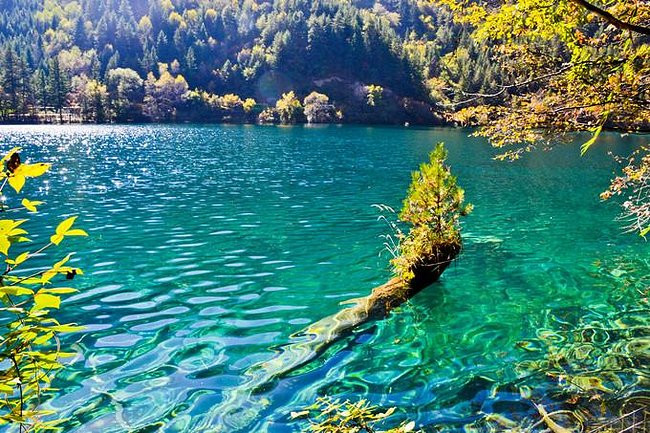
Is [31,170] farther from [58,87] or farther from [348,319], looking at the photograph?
[58,87]

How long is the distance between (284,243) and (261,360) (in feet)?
35.6

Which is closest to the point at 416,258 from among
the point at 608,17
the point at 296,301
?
the point at 296,301

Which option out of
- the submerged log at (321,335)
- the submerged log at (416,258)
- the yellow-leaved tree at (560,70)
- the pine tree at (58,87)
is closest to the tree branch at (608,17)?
the yellow-leaved tree at (560,70)

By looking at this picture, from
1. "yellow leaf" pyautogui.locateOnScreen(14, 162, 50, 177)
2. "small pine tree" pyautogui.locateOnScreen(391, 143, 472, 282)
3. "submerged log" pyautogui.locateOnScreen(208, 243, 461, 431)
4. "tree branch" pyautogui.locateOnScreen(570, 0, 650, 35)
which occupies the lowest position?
"submerged log" pyautogui.locateOnScreen(208, 243, 461, 431)

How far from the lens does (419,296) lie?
1338 cm

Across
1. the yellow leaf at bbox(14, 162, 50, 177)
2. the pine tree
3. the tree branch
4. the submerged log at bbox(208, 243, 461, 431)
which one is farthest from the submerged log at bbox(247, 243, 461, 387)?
the pine tree

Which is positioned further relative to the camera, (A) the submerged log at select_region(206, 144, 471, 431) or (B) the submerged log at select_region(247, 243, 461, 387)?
(A) the submerged log at select_region(206, 144, 471, 431)

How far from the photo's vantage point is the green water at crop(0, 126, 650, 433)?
8172 mm

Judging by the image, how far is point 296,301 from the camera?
43.7 feet

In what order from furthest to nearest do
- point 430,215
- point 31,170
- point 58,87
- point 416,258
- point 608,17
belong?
point 58,87 → point 430,215 → point 416,258 → point 608,17 → point 31,170

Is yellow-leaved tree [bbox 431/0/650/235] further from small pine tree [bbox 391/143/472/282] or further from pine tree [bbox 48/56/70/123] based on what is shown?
pine tree [bbox 48/56/70/123]

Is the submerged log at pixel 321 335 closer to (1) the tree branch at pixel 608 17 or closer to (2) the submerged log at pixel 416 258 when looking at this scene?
(2) the submerged log at pixel 416 258

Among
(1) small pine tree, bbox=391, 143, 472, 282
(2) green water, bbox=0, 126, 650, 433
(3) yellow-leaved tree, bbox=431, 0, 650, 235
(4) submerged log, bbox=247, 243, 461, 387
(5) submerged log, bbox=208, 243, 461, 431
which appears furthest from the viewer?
(1) small pine tree, bbox=391, 143, 472, 282

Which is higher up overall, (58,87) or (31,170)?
(58,87)
